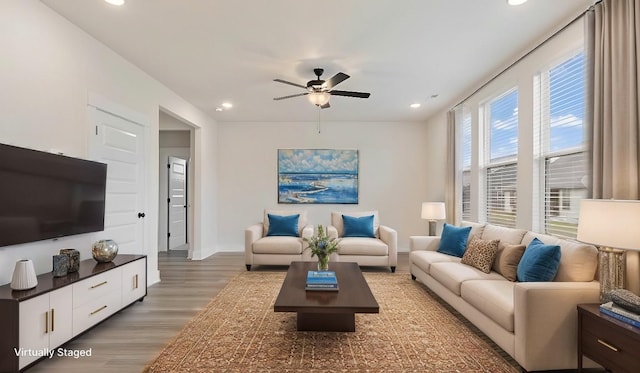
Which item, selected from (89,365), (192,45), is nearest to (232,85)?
(192,45)

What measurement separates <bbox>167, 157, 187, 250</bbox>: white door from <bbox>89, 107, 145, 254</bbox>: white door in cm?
308

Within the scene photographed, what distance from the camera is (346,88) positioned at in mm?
4430

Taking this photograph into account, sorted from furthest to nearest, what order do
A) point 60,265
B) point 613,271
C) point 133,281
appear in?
point 133,281
point 60,265
point 613,271

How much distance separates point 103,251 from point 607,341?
12.8 feet

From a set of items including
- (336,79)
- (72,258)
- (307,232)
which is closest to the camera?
(72,258)

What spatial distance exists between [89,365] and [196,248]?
3.50 metres

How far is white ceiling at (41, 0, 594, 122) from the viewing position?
253 cm

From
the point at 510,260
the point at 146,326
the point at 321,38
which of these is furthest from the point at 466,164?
the point at 146,326

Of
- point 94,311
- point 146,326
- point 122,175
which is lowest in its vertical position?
point 146,326

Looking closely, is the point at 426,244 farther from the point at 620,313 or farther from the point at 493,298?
the point at 620,313

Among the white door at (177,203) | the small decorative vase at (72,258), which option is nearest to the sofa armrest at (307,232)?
the small decorative vase at (72,258)

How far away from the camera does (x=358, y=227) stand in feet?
17.2

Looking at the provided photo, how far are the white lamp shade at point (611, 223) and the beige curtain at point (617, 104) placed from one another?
361 mm

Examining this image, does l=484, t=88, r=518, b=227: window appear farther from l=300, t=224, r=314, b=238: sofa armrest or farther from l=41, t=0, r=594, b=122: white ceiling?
l=300, t=224, r=314, b=238: sofa armrest
